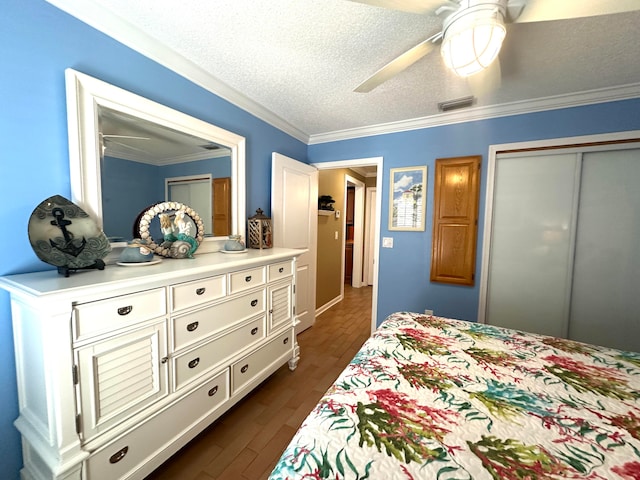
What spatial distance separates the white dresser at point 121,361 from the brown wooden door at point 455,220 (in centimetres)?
204

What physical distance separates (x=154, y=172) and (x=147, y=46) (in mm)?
725

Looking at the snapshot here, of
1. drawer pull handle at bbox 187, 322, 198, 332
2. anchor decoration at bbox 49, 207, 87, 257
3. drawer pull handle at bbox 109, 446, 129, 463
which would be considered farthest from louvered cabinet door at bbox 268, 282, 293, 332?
anchor decoration at bbox 49, 207, 87, 257

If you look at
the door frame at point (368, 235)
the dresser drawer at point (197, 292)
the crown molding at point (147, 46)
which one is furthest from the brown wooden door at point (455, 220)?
the door frame at point (368, 235)

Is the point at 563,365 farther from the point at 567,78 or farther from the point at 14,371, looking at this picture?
the point at 14,371

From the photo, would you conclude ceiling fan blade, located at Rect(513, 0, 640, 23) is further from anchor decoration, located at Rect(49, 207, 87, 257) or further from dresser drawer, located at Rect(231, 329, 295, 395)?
dresser drawer, located at Rect(231, 329, 295, 395)

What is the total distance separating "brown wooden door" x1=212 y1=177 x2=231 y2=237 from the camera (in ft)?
6.48

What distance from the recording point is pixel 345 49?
1.54 meters

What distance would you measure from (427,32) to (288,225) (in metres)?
1.97

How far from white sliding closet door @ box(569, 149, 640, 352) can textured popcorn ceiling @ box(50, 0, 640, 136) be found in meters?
0.64

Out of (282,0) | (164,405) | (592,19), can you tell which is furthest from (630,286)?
(164,405)

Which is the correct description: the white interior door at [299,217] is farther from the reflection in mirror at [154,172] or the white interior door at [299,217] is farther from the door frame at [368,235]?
the door frame at [368,235]

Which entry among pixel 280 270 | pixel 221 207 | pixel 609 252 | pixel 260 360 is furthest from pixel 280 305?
pixel 609 252

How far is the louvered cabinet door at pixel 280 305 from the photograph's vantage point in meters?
1.93

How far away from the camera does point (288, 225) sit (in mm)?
2785
